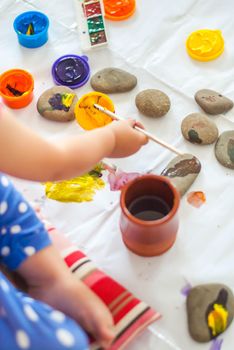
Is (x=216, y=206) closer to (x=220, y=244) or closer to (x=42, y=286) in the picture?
(x=220, y=244)

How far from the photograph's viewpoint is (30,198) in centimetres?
88

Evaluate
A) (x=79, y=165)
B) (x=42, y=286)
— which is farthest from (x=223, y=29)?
(x=42, y=286)

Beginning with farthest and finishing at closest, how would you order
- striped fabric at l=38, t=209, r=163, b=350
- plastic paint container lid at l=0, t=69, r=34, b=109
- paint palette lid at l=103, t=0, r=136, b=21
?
paint palette lid at l=103, t=0, r=136, b=21, plastic paint container lid at l=0, t=69, r=34, b=109, striped fabric at l=38, t=209, r=163, b=350

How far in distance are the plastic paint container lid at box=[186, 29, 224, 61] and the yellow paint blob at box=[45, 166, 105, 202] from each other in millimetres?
346

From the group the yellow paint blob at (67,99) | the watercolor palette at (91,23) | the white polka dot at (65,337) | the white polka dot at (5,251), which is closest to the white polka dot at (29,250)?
the white polka dot at (5,251)

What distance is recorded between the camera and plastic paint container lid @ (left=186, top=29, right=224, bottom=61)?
1.04 meters

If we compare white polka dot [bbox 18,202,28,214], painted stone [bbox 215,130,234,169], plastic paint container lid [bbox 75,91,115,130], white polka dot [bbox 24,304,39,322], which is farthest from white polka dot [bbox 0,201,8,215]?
painted stone [bbox 215,130,234,169]

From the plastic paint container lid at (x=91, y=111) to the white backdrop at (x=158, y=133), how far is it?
2cm

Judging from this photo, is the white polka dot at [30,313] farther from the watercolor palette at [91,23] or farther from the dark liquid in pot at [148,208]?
the watercolor palette at [91,23]

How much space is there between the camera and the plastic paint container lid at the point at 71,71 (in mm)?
1007

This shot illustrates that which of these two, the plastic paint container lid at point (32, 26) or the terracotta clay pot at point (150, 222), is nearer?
the terracotta clay pot at point (150, 222)

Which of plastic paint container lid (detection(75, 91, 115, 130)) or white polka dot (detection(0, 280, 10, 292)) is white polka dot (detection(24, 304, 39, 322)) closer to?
white polka dot (detection(0, 280, 10, 292))

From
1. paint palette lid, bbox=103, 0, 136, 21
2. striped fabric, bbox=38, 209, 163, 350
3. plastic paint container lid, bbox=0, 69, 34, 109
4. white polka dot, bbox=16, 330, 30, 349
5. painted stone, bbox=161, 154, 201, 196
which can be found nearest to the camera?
white polka dot, bbox=16, 330, 30, 349

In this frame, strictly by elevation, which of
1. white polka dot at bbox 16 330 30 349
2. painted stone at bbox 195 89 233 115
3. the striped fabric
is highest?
painted stone at bbox 195 89 233 115
